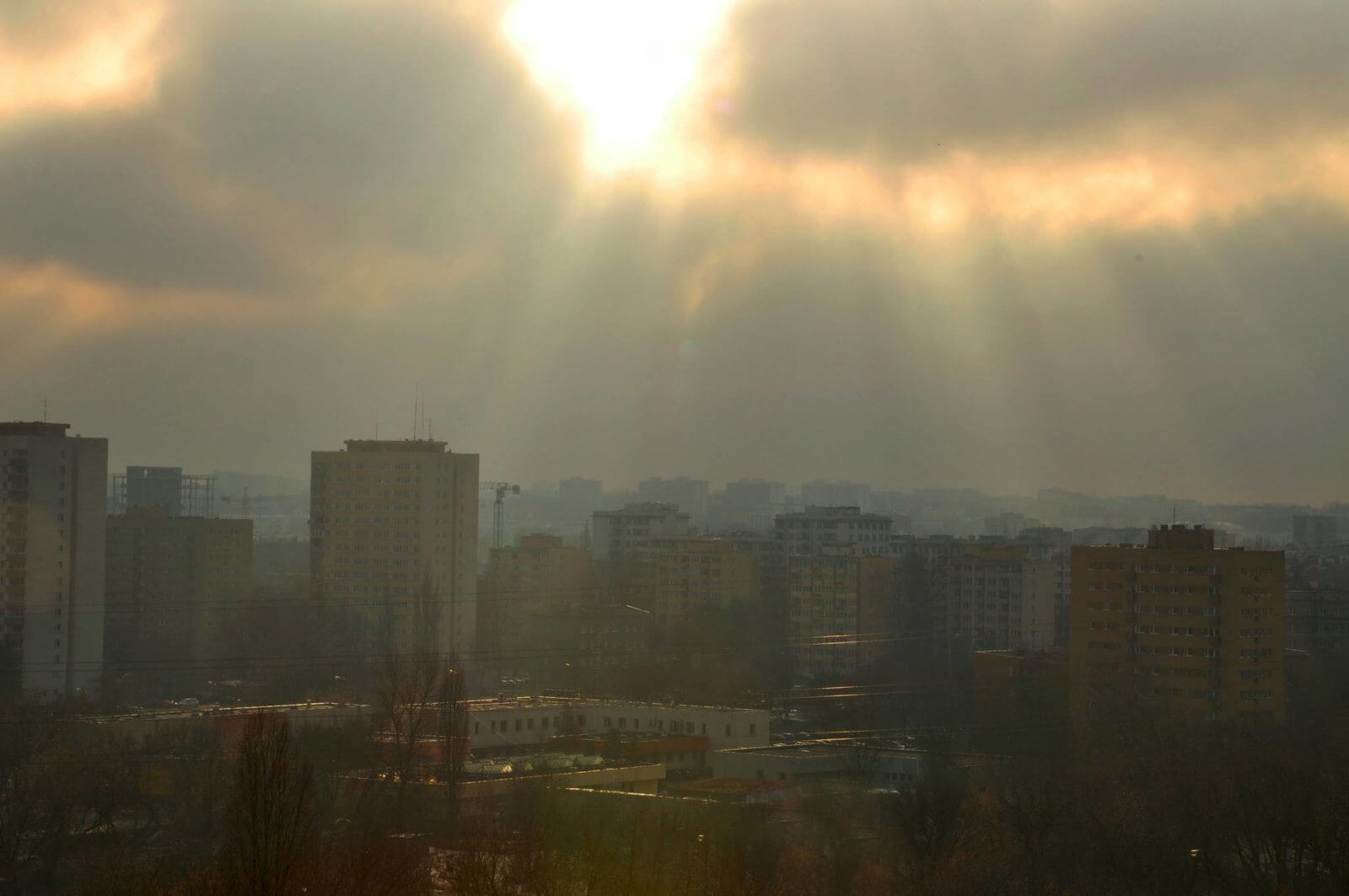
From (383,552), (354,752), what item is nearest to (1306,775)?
(354,752)

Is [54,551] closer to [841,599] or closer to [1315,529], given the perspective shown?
[841,599]

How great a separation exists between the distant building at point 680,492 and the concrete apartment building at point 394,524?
43524 millimetres

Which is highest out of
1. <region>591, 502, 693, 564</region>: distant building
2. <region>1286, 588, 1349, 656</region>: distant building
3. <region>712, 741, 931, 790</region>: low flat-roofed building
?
<region>591, 502, 693, 564</region>: distant building

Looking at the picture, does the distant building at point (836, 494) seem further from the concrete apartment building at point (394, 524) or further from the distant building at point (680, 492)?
the concrete apartment building at point (394, 524)

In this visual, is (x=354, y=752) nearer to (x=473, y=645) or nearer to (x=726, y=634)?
(x=473, y=645)

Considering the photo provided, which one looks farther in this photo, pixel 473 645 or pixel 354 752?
pixel 473 645

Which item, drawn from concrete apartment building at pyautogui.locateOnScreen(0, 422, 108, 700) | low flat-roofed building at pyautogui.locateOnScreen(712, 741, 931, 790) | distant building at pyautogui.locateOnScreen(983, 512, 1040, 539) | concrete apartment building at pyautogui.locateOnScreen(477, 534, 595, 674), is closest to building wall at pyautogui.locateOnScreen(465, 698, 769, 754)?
low flat-roofed building at pyautogui.locateOnScreen(712, 741, 931, 790)

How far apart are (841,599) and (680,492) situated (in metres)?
47.8

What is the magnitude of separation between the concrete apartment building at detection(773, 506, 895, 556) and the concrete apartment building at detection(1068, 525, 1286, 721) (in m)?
16.4

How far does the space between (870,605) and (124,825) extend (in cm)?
1772

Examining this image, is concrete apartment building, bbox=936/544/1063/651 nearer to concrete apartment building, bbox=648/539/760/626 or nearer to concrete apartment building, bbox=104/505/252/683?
concrete apartment building, bbox=648/539/760/626

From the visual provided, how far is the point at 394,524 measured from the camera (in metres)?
28.0

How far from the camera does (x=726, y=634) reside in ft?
87.7

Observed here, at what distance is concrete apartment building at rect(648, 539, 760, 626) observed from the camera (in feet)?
95.3
